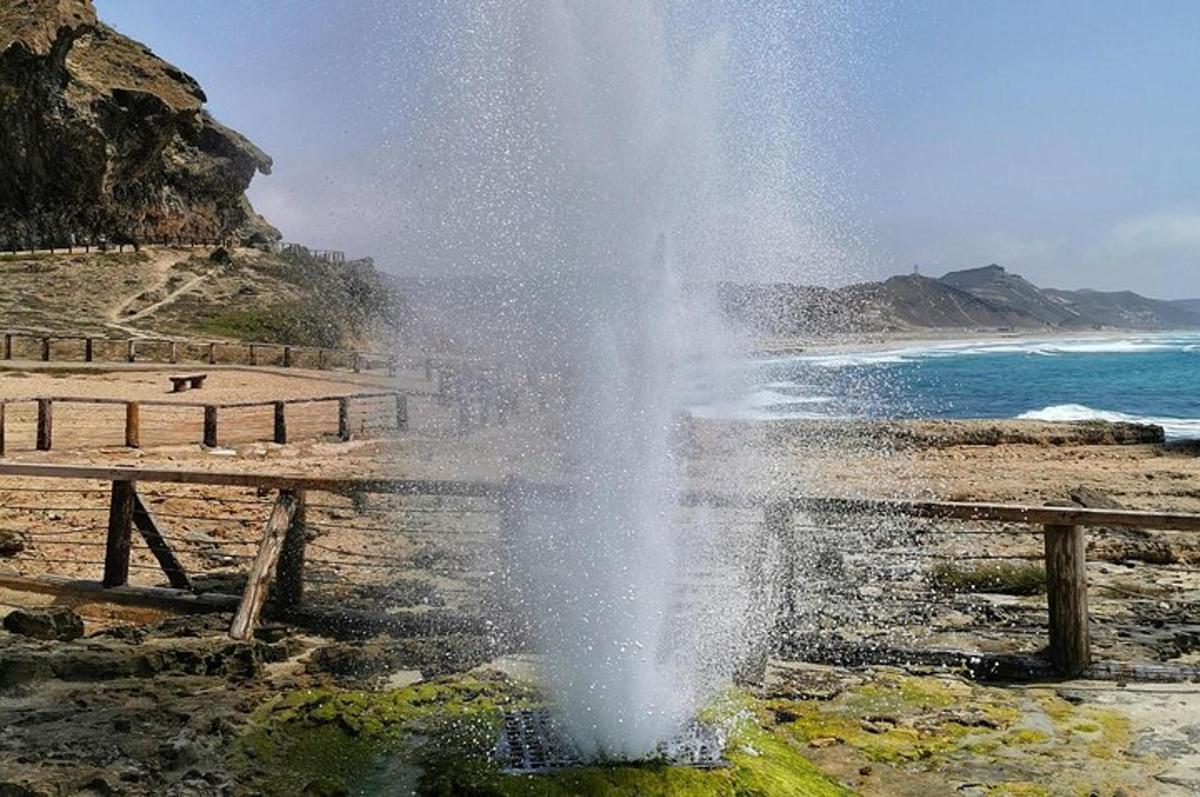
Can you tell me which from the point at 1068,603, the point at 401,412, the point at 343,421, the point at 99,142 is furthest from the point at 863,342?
the point at 1068,603

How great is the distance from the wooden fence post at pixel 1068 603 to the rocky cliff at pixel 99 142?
7412cm

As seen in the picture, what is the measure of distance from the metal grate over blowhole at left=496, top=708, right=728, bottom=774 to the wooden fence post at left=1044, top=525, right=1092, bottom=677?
3.19 m

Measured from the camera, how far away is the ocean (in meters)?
49.2

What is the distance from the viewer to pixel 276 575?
28.3ft

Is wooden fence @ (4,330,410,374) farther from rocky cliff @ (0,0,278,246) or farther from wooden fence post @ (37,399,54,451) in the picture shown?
rocky cliff @ (0,0,278,246)

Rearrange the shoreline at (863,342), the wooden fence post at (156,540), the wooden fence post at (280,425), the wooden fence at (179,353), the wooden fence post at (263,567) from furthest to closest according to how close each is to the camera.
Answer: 1. the shoreline at (863,342)
2. the wooden fence at (179,353)
3. the wooden fence post at (280,425)
4. the wooden fence post at (156,540)
5. the wooden fence post at (263,567)

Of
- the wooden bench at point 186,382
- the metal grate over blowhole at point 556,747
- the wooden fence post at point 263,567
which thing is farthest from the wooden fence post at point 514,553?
the wooden bench at point 186,382

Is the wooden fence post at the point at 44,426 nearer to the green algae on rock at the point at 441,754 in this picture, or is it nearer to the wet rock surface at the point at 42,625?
the wet rock surface at the point at 42,625

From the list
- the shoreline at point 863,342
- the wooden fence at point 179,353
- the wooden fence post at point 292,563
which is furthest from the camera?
the shoreline at point 863,342

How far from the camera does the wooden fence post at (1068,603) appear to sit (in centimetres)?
750

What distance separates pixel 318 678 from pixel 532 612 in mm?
1591

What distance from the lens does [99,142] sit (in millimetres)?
74812

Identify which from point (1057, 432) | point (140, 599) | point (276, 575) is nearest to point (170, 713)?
point (276, 575)

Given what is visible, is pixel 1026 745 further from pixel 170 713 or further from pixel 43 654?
pixel 43 654
